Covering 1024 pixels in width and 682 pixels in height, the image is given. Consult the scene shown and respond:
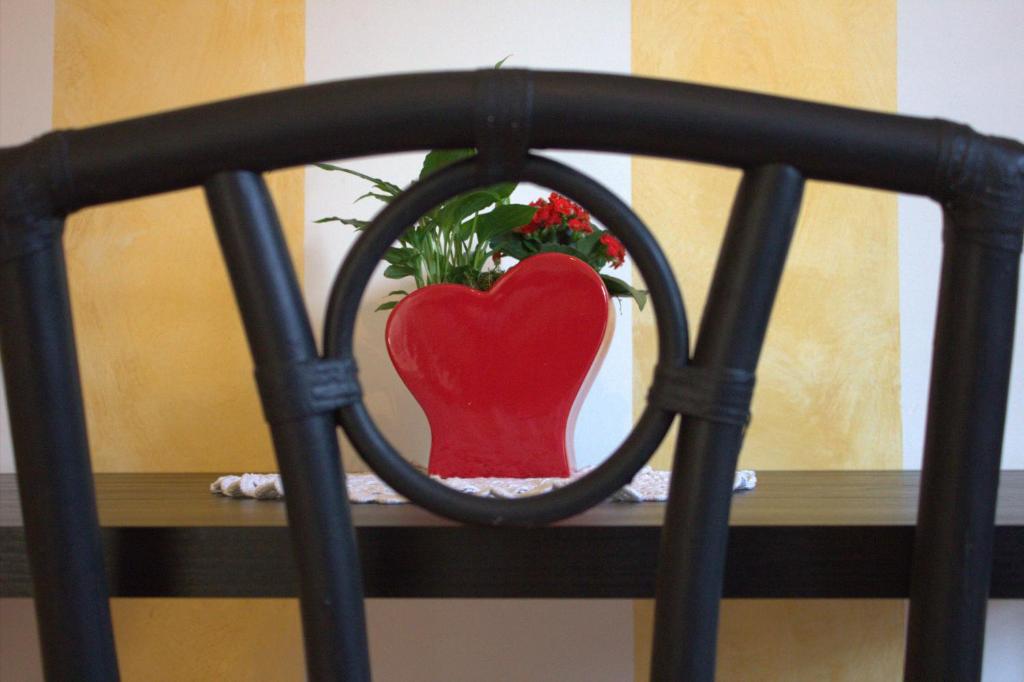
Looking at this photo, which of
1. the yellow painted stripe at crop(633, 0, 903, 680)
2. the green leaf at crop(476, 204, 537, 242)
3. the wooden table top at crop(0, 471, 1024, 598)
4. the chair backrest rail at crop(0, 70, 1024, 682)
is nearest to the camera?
the chair backrest rail at crop(0, 70, 1024, 682)

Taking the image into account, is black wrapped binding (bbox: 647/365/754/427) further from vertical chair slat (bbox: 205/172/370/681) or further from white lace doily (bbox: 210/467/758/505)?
white lace doily (bbox: 210/467/758/505)

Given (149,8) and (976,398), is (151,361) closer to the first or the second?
(149,8)

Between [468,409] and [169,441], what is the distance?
0.69 m

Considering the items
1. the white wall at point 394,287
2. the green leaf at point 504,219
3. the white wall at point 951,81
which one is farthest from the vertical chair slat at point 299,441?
the white wall at point 951,81

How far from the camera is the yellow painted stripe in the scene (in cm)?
135

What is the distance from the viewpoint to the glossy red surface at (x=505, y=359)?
90cm

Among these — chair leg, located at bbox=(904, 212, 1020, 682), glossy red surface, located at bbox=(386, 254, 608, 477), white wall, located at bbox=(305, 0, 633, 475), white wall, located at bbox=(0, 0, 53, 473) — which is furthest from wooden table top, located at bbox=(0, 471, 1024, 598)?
white wall, located at bbox=(0, 0, 53, 473)

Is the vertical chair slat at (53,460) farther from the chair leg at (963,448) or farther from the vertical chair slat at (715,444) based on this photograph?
the chair leg at (963,448)

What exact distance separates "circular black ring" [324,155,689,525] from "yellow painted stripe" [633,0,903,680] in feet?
3.10

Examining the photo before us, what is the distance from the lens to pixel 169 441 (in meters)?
1.43

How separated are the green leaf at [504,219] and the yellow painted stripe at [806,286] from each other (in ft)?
1.33

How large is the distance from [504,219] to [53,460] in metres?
0.64

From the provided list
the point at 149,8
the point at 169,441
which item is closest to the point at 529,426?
the point at 169,441

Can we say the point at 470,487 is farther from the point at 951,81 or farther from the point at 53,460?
the point at 951,81
